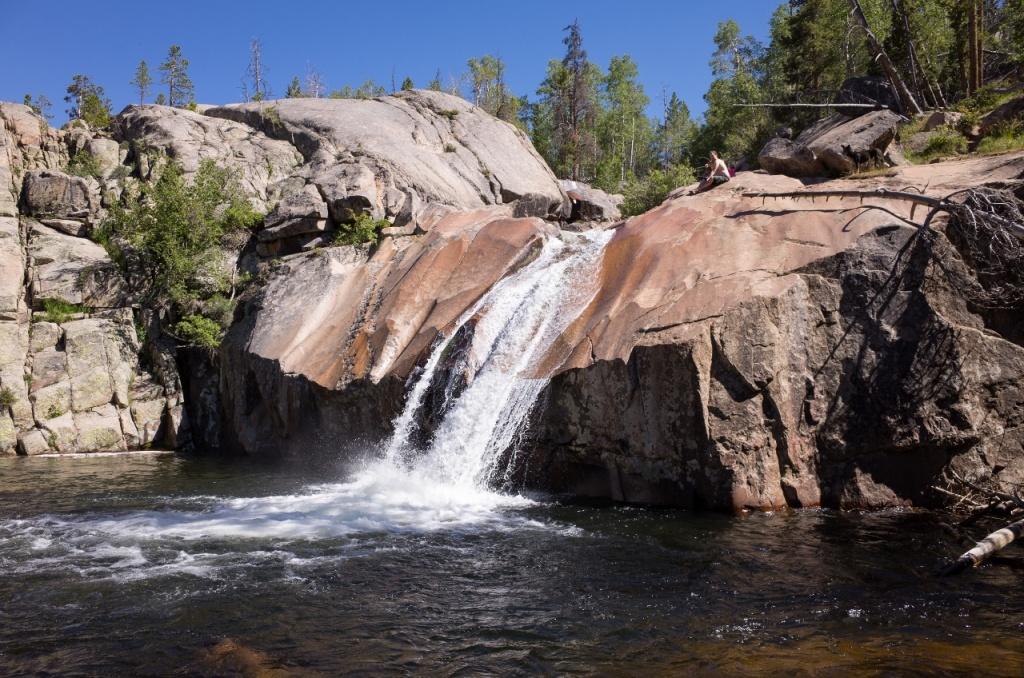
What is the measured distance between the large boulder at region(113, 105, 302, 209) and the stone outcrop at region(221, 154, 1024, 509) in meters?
16.7

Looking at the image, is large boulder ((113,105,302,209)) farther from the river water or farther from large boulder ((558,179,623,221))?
the river water

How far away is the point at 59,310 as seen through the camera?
21281 mm

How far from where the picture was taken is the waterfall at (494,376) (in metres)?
13.0

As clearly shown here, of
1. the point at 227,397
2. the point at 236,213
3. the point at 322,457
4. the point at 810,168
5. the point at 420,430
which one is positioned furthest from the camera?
the point at 236,213

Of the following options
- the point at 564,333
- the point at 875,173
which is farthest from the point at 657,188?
the point at 564,333

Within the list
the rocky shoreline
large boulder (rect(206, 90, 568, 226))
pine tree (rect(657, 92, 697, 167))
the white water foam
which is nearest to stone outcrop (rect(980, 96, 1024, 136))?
the rocky shoreline

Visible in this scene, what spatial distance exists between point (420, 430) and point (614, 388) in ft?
13.8

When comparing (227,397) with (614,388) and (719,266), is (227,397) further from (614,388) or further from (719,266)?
(719,266)

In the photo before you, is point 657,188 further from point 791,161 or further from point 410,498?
point 410,498

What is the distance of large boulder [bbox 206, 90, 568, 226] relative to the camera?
22.9 meters

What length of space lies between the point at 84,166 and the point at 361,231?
40.5ft

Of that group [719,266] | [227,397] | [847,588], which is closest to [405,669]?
[847,588]

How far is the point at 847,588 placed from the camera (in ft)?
25.5

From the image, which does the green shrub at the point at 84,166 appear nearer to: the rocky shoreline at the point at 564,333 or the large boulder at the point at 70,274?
the rocky shoreline at the point at 564,333
